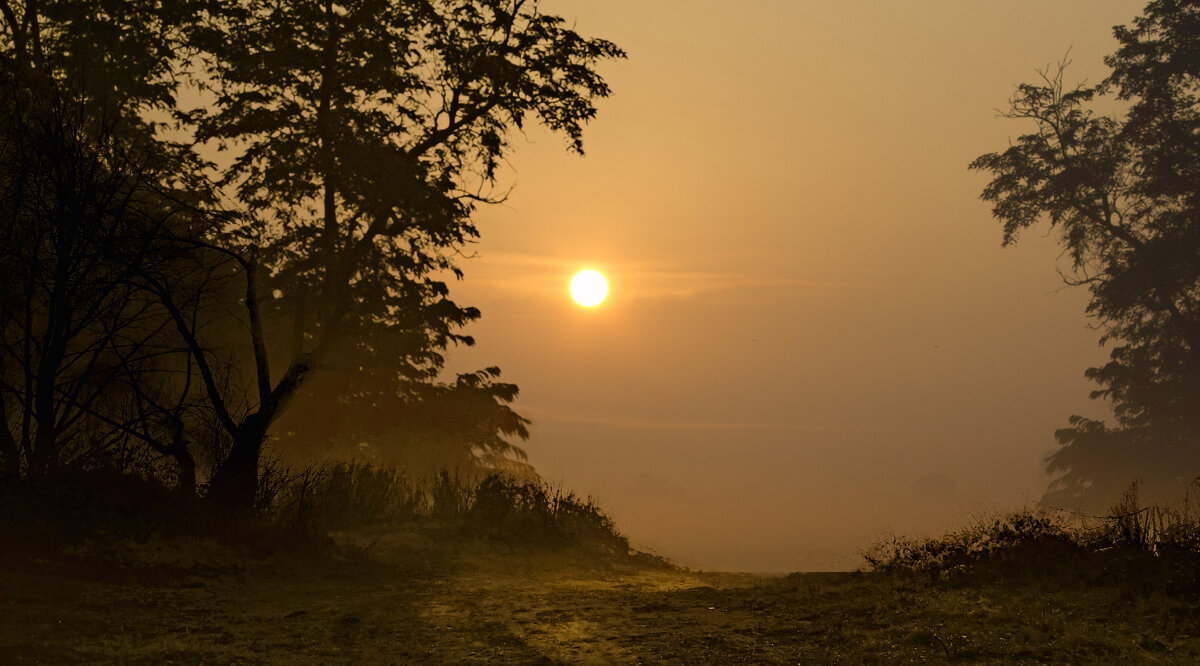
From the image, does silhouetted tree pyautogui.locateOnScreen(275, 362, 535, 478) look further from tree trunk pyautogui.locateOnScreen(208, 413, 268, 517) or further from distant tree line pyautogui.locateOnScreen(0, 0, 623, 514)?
A: tree trunk pyautogui.locateOnScreen(208, 413, 268, 517)

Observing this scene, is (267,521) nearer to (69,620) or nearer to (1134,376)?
(69,620)

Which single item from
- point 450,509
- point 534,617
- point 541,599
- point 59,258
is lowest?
point 534,617

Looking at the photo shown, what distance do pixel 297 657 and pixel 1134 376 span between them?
139 ft

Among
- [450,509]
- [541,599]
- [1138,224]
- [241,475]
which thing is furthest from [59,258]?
[1138,224]

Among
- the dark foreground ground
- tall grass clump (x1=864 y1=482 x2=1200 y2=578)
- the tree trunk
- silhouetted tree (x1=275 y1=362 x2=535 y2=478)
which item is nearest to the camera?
the dark foreground ground

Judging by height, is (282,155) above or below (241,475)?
above

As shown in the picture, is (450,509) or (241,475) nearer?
(241,475)

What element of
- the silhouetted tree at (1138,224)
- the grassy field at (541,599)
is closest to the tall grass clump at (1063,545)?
the grassy field at (541,599)

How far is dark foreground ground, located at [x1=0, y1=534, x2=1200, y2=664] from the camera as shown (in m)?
6.91

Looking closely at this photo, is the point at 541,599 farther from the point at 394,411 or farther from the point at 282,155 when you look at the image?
the point at 394,411

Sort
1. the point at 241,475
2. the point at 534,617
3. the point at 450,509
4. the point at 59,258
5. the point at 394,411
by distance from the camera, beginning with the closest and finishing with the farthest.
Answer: the point at 534,617 → the point at 59,258 → the point at 241,475 → the point at 450,509 → the point at 394,411

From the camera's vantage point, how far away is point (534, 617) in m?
8.73

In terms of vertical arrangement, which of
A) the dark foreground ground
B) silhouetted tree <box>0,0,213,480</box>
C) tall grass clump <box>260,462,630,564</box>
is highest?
silhouetted tree <box>0,0,213,480</box>

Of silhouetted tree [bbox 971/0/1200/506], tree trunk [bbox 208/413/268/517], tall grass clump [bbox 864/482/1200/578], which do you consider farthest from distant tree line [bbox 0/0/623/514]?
silhouetted tree [bbox 971/0/1200/506]
